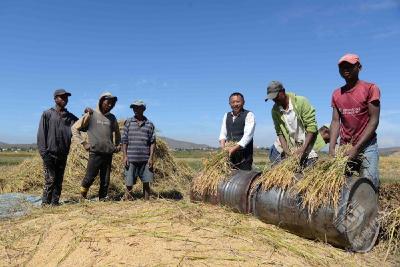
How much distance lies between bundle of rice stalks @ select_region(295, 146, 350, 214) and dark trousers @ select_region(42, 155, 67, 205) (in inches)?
184

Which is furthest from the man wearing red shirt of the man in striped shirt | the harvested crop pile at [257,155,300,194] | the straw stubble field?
the man in striped shirt

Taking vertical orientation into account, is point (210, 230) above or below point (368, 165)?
below

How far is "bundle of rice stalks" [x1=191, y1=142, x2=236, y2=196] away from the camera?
698 cm

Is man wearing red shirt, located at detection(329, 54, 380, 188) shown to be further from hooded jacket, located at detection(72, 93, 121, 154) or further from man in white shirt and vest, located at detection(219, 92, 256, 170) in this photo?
hooded jacket, located at detection(72, 93, 121, 154)

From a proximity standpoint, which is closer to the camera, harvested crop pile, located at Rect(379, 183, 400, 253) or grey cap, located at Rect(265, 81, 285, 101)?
harvested crop pile, located at Rect(379, 183, 400, 253)

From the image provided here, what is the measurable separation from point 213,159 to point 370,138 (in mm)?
2609

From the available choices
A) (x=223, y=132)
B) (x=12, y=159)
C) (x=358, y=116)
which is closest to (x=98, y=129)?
(x=223, y=132)

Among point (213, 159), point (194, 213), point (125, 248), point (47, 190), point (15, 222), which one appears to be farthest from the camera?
point (47, 190)

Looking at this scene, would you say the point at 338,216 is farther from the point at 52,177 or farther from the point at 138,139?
the point at 52,177

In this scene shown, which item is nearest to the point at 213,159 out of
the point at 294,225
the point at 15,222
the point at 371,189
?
the point at 294,225

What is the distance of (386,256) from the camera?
5270 mm

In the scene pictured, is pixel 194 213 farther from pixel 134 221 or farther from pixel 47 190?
pixel 47 190

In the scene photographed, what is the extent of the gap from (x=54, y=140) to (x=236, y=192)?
3.60 m

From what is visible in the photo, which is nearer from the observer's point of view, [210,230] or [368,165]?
[210,230]
